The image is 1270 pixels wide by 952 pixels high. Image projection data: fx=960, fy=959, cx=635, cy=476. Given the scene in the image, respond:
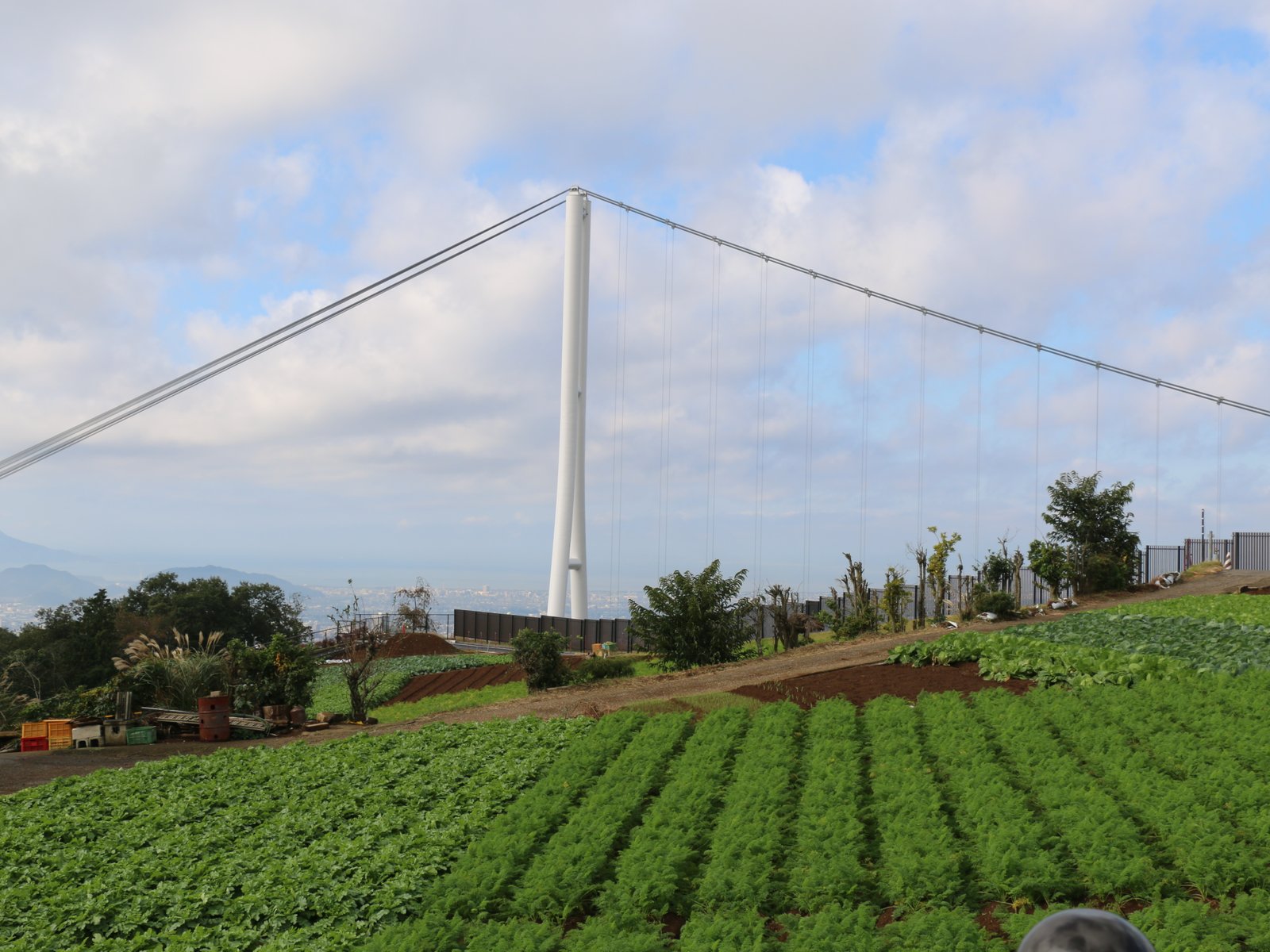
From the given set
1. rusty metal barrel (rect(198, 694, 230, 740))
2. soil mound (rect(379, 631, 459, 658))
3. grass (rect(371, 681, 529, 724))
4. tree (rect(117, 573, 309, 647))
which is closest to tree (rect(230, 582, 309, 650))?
tree (rect(117, 573, 309, 647))

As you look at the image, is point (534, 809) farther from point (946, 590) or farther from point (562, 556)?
point (562, 556)

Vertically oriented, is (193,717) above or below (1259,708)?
below

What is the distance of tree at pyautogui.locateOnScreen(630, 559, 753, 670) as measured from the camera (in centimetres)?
1914

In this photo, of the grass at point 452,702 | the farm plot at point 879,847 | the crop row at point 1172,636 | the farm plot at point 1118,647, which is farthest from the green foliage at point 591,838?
the crop row at point 1172,636

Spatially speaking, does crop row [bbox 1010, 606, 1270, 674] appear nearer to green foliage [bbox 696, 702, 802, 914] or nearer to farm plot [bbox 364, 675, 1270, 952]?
farm plot [bbox 364, 675, 1270, 952]

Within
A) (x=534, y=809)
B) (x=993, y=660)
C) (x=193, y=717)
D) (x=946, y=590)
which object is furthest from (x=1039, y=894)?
(x=946, y=590)

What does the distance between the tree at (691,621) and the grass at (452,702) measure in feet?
9.20

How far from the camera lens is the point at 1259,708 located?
35.3 ft

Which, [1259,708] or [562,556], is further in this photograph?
[562,556]

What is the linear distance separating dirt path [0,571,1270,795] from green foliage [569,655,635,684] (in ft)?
3.47

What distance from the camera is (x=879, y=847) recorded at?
7.36 m

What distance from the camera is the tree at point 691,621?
62.8 ft

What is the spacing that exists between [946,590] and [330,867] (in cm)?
1846

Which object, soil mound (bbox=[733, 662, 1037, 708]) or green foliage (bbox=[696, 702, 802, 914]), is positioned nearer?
green foliage (bbox=[696, 702, 802, 914])
